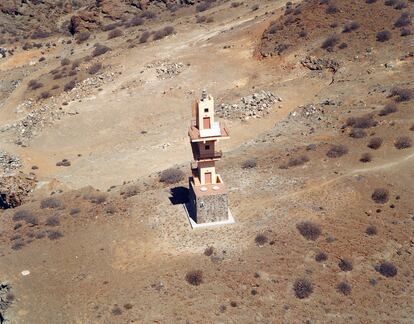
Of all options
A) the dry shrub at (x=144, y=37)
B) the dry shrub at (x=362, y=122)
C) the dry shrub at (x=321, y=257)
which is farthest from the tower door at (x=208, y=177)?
the dry shrub at (x=144, y=37)

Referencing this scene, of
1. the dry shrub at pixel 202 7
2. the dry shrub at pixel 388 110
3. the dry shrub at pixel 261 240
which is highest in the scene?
the dry shrub at pixel 202 7

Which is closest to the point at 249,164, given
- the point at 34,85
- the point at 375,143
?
the point at 375,143

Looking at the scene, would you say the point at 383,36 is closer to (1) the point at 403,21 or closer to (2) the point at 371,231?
(1) the point at 403,21

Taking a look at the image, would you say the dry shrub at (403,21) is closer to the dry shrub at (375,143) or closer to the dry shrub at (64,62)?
the dry shrub at (375,143)

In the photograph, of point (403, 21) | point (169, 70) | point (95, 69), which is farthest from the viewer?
point (95, 69)

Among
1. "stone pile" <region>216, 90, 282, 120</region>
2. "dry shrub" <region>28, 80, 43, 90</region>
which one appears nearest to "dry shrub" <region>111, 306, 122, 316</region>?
"stone pile" <region>216, 90, 282, 120</region>

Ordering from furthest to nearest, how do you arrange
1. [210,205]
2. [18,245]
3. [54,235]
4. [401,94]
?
1. [401,94]
2. [54,235]
3. [210,205]
4. [18,245]

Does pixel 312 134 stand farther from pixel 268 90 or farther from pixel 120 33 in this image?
pixel 120 33
